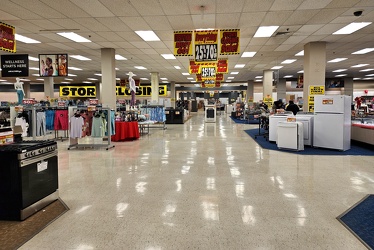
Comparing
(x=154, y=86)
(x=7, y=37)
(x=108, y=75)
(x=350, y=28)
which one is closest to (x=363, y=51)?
(x=350, y=28)

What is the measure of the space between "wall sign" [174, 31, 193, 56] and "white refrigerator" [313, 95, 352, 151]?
14.0 feet

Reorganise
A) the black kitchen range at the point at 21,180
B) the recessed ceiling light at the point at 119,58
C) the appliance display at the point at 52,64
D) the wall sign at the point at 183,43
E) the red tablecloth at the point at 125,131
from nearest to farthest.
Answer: the black kitchen range at the point at 21,180 → the wall sign at the point at 183,43 → the red tablecloth at the point at 125,131 → the appliance display at the point at 52,64 → the recessed ceiling light at the point at 119,58

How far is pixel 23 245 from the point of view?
267 centimetres

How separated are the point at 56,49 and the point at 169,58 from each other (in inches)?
216

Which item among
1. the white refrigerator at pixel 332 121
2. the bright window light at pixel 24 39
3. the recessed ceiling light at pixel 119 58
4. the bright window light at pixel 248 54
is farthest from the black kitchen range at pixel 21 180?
the bright window light at pixel 248 54

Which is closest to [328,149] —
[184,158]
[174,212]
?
[184,158]

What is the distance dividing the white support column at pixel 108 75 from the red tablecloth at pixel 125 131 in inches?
78.4

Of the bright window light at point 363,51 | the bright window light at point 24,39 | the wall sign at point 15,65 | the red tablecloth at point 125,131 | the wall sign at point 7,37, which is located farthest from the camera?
the bright window light at point 363,51

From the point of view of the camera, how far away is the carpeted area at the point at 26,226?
274cm

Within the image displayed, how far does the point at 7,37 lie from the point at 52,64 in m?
3.26

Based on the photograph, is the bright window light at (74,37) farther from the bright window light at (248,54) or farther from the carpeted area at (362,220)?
the carpeted area at (362,220)

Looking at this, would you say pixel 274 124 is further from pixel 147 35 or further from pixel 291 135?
pixel 147 35

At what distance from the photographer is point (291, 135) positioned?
7918 mm

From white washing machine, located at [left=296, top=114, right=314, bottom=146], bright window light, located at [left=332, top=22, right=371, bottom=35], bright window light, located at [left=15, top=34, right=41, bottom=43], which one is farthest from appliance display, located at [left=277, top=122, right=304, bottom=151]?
bright window light, located at [left=15, top=34, right=41, bottom=43]
